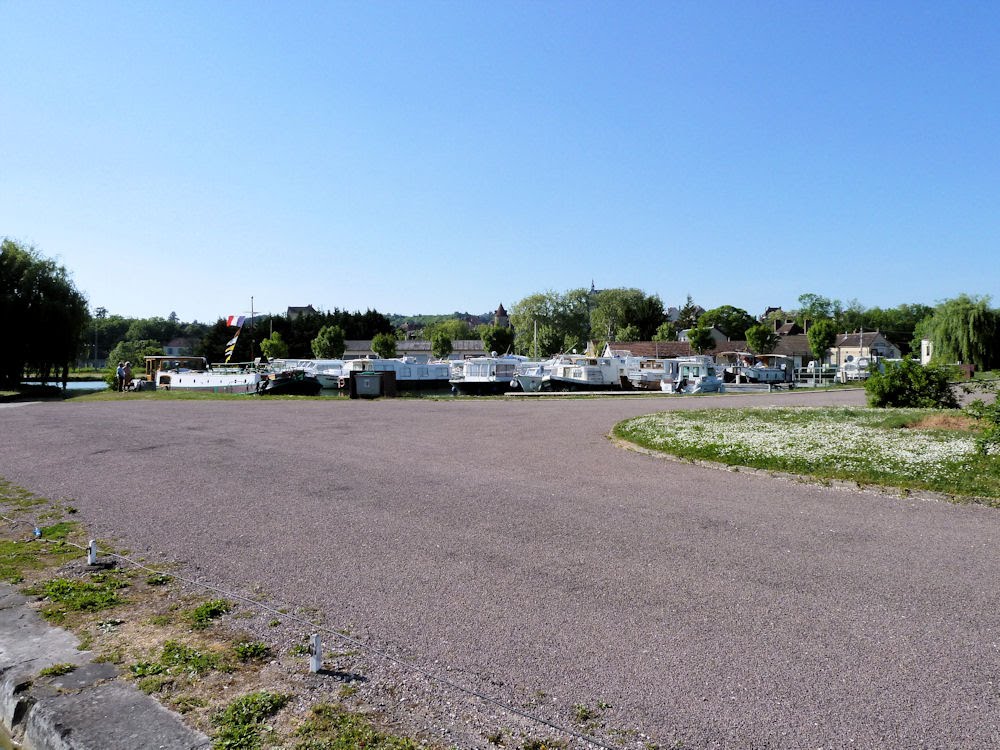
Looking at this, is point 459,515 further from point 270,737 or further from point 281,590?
point 270,737

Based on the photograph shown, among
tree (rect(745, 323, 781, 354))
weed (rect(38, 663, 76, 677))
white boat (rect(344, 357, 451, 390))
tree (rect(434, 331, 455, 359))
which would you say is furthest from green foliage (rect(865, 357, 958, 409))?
tree (rect(434, 331, 455, 359))

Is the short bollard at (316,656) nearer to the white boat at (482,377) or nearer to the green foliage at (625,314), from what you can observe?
the white boat at (482,377)

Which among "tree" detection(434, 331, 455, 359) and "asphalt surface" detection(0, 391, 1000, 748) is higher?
"tree" detection(434, 331, 455, 359)

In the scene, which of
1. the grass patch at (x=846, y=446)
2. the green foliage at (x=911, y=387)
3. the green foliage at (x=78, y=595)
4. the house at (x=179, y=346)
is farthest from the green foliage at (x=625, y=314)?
the green foliage at (x=78, y=595)

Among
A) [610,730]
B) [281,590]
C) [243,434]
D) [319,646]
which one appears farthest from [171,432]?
[610,730]

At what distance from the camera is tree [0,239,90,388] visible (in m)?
36.8

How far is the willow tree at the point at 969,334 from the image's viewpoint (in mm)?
56031

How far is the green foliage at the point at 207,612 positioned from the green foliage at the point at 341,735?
1627 mm

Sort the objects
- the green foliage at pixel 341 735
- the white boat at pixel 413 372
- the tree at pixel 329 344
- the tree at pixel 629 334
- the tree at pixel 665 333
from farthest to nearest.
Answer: the tree at pixel 629 334
the tree at pixel 665 333
the tree at pixel 329 344
the white boat at pixel 413 372
the green foliage at pixel 341 735

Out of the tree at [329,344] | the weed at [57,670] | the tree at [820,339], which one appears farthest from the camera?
the tree at [329,344]

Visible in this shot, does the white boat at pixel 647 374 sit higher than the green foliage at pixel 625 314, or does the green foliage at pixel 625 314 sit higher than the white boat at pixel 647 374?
the green foliage at pixel 625 314

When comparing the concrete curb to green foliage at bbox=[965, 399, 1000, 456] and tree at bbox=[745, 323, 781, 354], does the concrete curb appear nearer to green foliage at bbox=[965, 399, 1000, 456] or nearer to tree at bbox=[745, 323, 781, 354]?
green foliage at bbox=[965, 399, 1000, 456]

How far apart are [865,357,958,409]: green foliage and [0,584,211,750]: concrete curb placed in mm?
23298

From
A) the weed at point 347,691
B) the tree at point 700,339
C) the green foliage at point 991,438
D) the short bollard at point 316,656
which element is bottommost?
the weed at point 347,691
